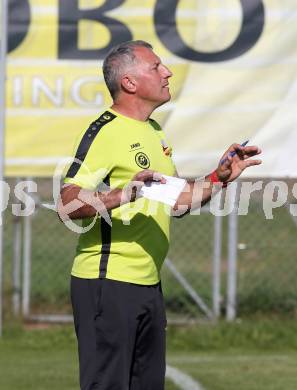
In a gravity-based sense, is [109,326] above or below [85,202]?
below

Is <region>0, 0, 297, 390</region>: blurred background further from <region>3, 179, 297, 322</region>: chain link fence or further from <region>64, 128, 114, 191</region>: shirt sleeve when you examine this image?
<region>64, 128, 114, 191</region>: shirt sleeve

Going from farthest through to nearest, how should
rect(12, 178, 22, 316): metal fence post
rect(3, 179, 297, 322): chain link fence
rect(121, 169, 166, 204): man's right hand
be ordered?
rect(3, 179, 297, 322): chain link fence, rect(12, 178, 22, 316): metal fence post, rect(121, 169, 166, 204): man's right hand

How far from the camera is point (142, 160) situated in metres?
5.07

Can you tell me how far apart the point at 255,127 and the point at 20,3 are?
220cm

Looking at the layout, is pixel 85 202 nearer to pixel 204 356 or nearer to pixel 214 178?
pixel 214 178

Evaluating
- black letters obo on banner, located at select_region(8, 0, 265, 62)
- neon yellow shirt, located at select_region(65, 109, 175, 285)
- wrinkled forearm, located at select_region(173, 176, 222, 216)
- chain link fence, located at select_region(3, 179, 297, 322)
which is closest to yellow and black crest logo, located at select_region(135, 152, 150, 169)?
neon yellow shirt, located at select_region(65, 109, 175, 285)

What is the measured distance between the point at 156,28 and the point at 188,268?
4.86 m

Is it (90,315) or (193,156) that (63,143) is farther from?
(90,315)

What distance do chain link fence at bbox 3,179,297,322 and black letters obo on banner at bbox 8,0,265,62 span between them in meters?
1.52

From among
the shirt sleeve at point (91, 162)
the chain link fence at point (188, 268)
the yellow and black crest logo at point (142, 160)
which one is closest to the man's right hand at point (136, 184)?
the shirt sleeve at point (91, 162)

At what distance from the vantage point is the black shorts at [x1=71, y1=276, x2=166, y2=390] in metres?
5.03

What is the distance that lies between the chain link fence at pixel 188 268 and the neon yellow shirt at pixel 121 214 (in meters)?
4.83

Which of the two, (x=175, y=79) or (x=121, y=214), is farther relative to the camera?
(x=175, y=79)

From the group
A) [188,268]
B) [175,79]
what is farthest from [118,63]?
[188,268]
